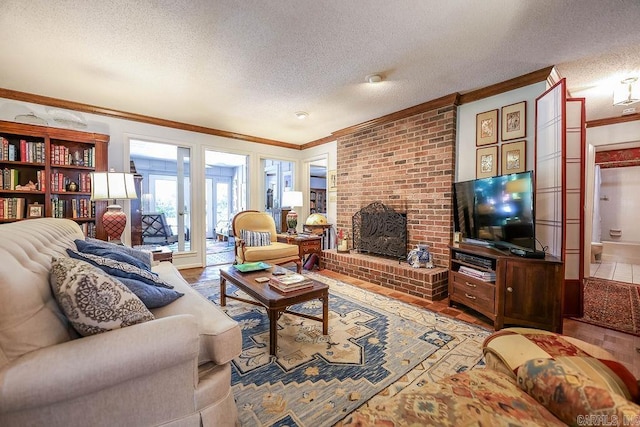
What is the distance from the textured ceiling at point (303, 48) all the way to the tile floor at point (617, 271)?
243cm

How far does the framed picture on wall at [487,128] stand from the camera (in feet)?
9.53

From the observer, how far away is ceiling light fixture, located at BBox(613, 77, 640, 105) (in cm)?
263

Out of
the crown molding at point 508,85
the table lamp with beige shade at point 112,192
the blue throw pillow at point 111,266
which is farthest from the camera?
the table lamp with beige shade at point 112,192

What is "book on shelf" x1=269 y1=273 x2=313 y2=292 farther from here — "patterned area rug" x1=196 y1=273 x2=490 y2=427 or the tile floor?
the tile floor

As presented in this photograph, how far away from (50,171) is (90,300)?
3.40m

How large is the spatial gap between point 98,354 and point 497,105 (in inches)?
146

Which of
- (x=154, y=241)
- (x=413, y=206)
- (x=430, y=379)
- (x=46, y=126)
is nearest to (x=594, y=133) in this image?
(x=413, y=206)

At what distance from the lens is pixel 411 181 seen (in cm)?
359

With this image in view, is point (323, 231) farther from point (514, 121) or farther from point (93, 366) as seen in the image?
point (93, 366)

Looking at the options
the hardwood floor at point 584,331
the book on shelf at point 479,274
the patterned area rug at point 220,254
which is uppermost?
the book on shelf at point 479,274

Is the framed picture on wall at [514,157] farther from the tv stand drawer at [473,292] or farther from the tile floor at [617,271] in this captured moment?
the tile floor at [617,271]

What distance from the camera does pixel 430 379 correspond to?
5.25ft

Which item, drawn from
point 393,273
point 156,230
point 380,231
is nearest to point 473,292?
point 393,273

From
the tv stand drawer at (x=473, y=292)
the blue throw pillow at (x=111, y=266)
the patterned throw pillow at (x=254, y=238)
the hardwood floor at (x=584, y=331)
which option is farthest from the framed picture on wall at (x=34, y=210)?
the tv stand drawer at (x=473, y=292)
